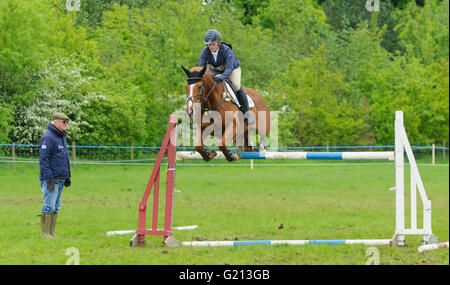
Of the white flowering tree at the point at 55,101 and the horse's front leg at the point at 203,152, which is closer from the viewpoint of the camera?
the horse's front leg at the point at 203,152

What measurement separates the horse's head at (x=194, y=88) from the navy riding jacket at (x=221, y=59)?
404 mm

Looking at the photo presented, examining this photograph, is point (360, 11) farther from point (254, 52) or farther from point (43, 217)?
point (43, 217)

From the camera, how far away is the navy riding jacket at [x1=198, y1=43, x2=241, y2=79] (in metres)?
8.35

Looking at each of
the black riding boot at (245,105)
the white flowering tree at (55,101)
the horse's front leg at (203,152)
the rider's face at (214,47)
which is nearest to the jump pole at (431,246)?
the black riding boot at (245,105)

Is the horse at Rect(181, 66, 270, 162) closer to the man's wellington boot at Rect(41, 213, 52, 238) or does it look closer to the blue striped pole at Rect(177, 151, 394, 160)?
the blue striped pole at Rect(177, 151, 394, 160)

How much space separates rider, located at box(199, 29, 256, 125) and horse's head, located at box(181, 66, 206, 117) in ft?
1.00

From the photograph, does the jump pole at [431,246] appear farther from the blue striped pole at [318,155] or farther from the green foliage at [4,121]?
the green foliage at [4,121]

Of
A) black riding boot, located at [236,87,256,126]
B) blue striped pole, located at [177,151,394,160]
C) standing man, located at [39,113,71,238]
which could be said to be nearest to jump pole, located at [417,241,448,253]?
blue striped pole, located at [177,151,394,160]

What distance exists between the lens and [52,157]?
9.05m

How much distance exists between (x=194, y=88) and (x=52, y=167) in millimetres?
2584

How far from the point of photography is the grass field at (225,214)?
7.93 meters

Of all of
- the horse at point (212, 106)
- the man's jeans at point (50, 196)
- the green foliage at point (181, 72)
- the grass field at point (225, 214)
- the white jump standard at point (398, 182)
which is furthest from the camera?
the green foliage at point (181, 72)

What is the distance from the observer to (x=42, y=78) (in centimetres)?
2309

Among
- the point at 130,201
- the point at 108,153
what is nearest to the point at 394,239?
the point at 130,201
